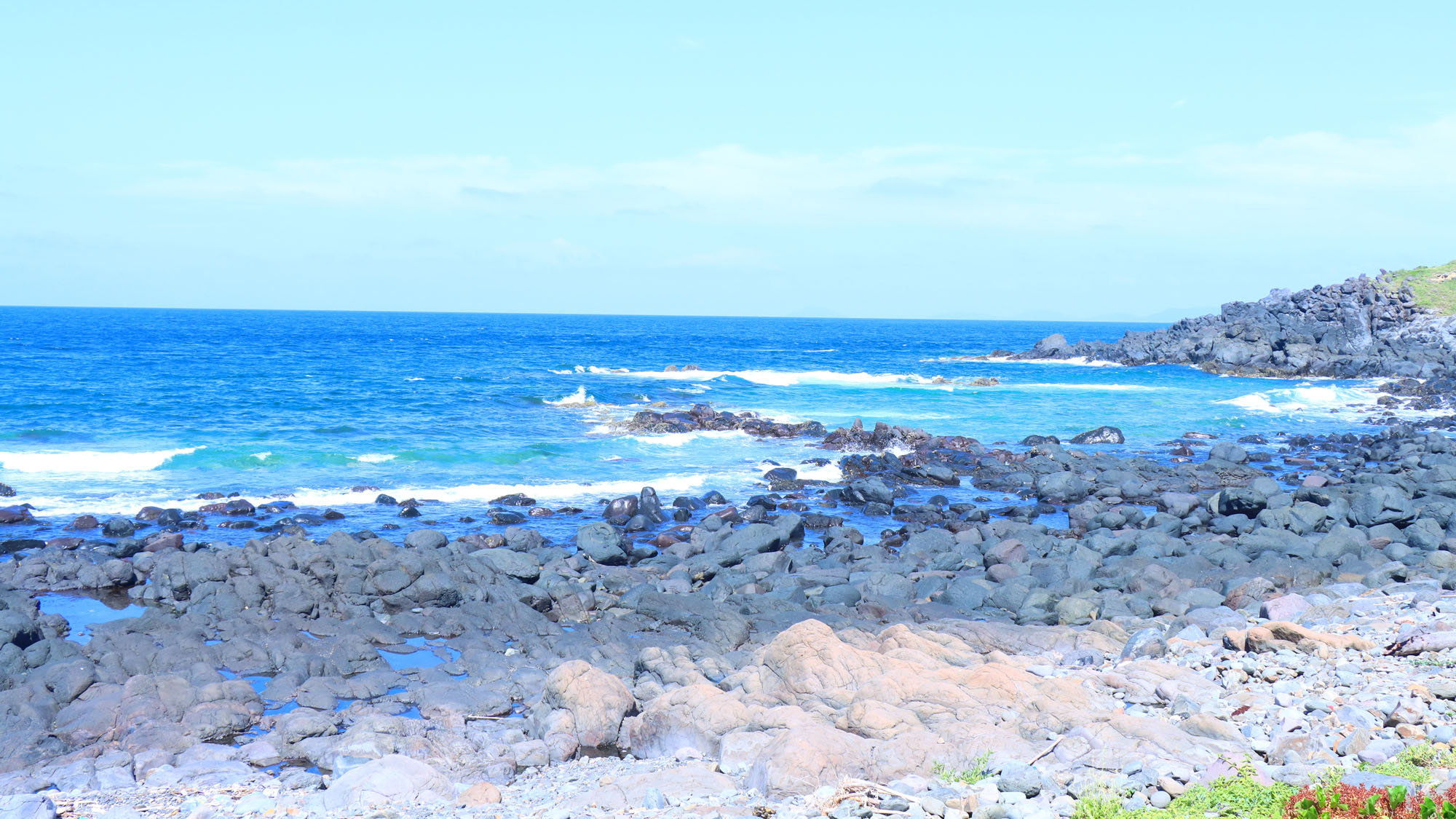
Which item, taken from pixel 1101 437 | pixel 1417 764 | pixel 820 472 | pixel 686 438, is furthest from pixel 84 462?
pixel 1101 437

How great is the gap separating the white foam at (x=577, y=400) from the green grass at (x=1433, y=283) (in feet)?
179

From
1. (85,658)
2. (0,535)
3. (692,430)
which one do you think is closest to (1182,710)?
(85,658)

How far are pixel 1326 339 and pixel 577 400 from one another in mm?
48522

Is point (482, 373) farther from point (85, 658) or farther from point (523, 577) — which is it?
point (85, 658)

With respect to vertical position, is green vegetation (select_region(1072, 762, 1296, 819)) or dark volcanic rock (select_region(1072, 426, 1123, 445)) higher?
green vegetation (select_region(1072, 762, 1296, 819))

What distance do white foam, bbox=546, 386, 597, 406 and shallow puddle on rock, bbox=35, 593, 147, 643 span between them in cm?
2830

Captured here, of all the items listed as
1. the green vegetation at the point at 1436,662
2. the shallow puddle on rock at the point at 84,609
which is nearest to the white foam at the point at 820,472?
the shallow puddle on rock at the point at 84,609

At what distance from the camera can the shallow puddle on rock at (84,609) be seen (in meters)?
13.4

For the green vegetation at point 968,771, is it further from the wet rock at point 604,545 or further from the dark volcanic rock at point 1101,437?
the dark volcanic rock at point 1101,437

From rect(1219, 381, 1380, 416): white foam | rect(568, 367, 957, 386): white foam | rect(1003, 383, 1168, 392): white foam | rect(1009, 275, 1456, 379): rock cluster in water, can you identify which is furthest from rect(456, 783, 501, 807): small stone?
rect(1009, 275, 1456, 379): rock cluster in water

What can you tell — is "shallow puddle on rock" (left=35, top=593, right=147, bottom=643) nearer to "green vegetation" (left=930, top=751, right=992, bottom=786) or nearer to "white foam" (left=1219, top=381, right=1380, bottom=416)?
"green vegetation" (left=930, top=751, right=992, bottom=786)

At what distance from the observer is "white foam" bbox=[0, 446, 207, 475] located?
1003 inches

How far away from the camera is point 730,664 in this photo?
433 inches

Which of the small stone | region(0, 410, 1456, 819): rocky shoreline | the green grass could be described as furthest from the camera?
the green grass
